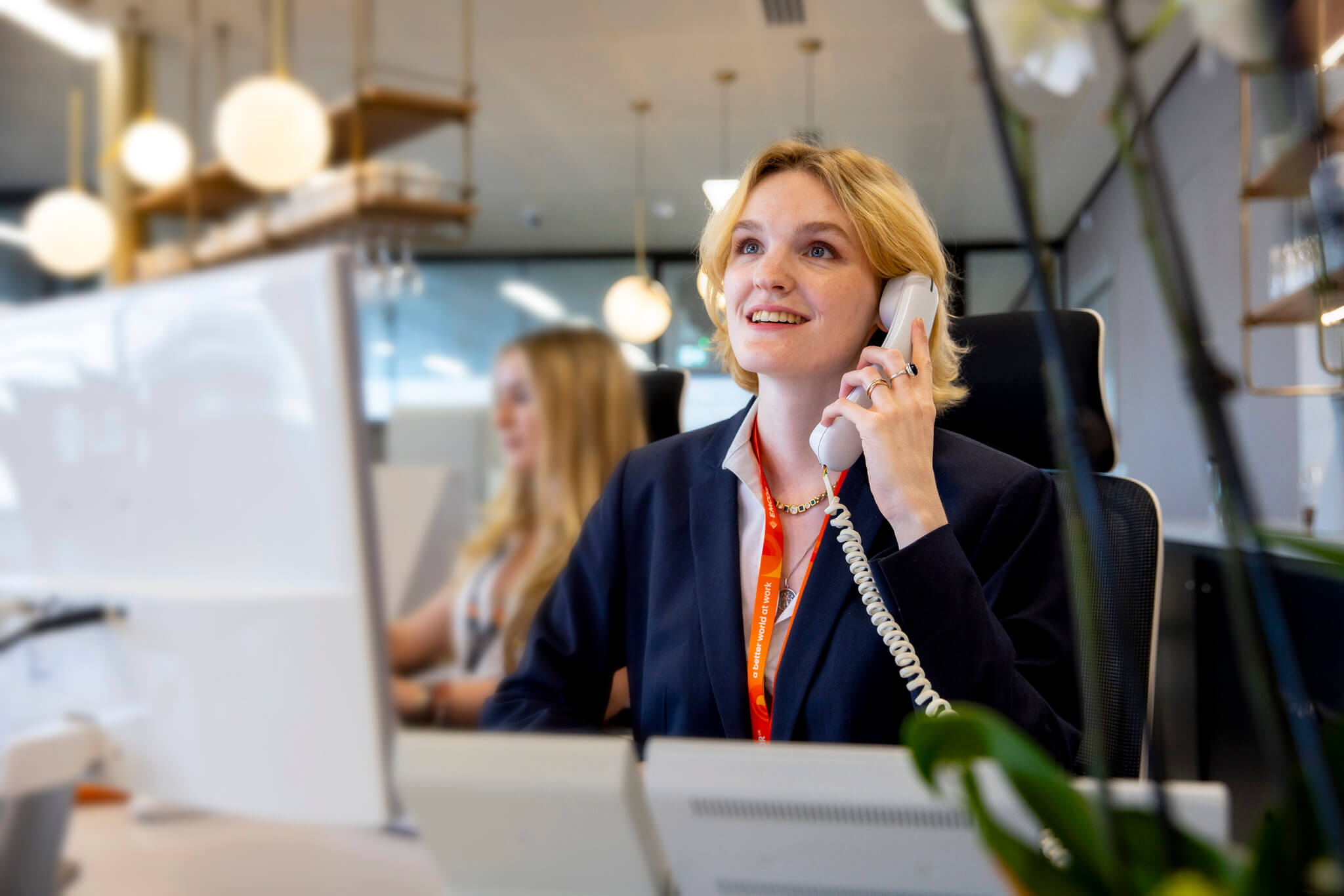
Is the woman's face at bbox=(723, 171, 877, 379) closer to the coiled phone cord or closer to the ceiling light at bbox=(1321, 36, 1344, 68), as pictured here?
the coiled phone cord

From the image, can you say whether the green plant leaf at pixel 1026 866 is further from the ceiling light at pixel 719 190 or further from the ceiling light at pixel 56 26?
the ceiling light at pixel 56 26

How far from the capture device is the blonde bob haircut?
1.19m

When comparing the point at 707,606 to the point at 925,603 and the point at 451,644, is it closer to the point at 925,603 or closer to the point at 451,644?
the point at 925,603

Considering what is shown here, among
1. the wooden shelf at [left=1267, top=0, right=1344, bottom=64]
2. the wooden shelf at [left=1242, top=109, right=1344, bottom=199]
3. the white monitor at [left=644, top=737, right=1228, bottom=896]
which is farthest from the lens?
the wooden shelf at [left=1242, top=109, right=1344, bottom=199]

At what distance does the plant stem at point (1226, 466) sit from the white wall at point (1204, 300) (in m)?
2.22

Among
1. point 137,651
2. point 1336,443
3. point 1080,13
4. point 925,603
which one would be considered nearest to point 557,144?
point 925,603

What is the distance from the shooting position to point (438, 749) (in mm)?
494

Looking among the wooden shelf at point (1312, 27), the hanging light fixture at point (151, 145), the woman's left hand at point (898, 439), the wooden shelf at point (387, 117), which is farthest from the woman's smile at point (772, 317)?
the wooden shelf at point (1312, 27)

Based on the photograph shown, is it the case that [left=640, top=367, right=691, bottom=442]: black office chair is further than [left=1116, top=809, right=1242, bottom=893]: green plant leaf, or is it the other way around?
[left=640, top=367, right=691, bottom=442]: black office chair

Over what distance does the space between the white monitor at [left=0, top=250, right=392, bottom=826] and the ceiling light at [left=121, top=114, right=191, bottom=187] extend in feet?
1.62

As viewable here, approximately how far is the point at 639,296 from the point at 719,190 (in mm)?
200

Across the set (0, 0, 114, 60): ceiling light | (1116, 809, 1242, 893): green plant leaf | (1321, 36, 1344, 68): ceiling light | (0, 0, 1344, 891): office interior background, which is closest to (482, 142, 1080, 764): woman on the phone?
(0, 0, 1344, 891): office interior background

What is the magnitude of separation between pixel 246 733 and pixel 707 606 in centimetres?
57

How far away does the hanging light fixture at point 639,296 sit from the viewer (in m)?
1.26
